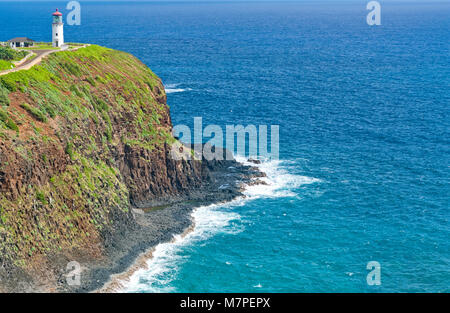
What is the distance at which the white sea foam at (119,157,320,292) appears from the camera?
7200cm

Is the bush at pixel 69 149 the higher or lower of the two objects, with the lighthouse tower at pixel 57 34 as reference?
lower

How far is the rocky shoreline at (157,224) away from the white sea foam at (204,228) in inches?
42.7

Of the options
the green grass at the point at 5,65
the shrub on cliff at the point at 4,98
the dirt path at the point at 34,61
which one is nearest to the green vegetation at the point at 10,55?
the dirt path at the point at 34,61

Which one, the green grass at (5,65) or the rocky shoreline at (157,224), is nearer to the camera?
the rocky shoreline at (157,224)

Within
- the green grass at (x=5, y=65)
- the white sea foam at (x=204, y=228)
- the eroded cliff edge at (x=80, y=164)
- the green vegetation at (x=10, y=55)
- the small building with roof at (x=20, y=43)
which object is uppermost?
the small building with roof at (x=20, y=43)

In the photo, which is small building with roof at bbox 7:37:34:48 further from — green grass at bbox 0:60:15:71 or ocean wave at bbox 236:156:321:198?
ocean wave at bbox 236:156:321:198

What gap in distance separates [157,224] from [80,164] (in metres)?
14.7

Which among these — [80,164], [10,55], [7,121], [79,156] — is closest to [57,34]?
[10,55]

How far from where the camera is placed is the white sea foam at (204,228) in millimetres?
72000

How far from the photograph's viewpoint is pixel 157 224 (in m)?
86.3

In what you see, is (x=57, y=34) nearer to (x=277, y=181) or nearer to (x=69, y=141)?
(x=69, y=141)

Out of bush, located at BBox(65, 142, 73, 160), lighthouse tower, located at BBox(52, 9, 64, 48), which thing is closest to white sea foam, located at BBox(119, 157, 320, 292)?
bush, located at BBox(65, 142, 73, 160)

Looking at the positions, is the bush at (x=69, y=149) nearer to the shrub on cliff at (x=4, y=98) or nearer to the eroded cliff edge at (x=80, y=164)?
the eroded cliff edge at (x=80, y=164)
